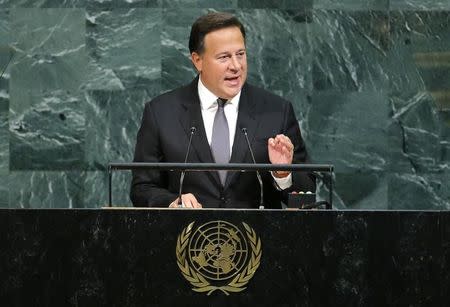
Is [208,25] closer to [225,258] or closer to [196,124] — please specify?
[196,124]

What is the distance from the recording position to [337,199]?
7230mm

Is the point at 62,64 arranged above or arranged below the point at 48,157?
above

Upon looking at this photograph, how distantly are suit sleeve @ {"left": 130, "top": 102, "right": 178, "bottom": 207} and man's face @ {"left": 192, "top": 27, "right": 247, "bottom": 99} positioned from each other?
32cm

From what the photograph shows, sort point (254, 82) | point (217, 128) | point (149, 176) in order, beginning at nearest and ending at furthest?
1. point (149, 176)
2. point (217, 128)
3. point (254, 82)

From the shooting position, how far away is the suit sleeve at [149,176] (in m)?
5.06

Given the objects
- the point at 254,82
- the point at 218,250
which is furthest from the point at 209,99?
the point at 254,82

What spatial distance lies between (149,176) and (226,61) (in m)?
0.58

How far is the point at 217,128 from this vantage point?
17.5ft

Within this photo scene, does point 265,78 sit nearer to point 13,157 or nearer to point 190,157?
point 13,157

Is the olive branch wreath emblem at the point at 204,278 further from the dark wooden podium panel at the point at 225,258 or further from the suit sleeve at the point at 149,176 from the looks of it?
the suit sleeve at the point at 149,176

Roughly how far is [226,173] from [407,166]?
7.19 ft

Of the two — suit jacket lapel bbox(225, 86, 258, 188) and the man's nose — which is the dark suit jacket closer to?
suit jacket lapel bbox(225, 86, 258, 188)

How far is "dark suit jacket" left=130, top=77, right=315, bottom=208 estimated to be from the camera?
5.22m

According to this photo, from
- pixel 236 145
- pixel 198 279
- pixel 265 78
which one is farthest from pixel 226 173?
pixel 265 78
